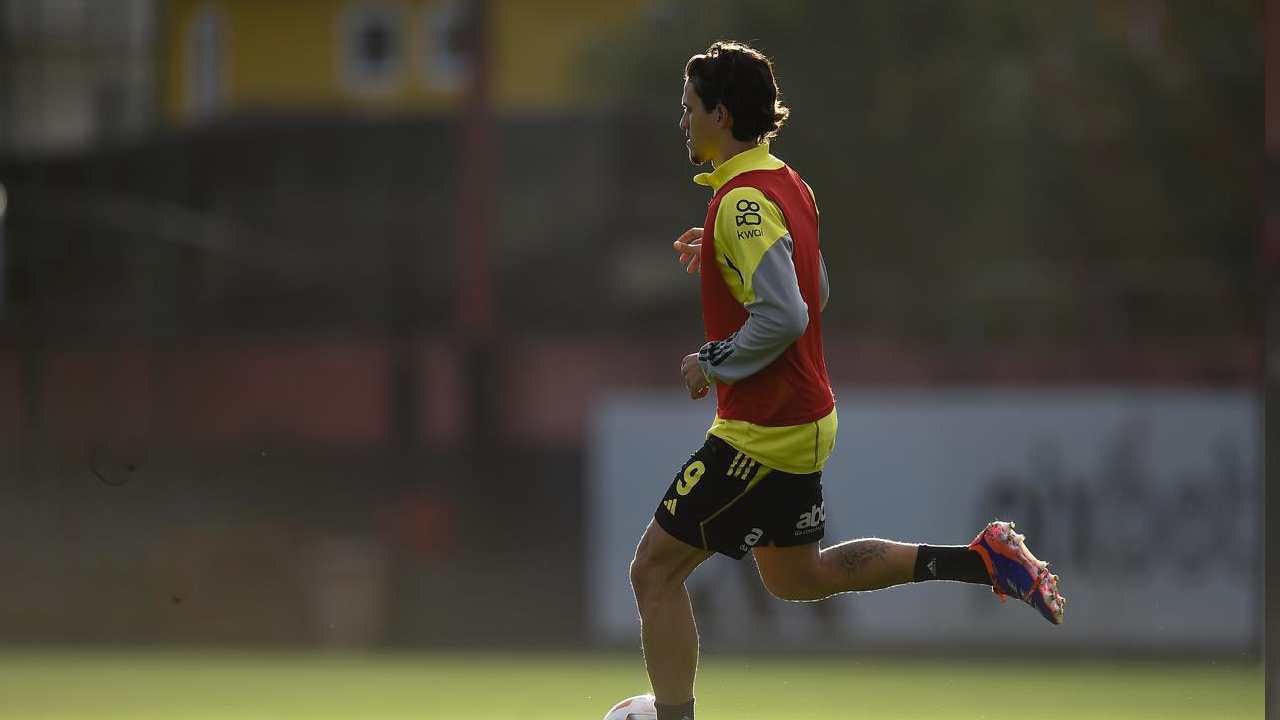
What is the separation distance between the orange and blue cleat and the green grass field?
1708mm

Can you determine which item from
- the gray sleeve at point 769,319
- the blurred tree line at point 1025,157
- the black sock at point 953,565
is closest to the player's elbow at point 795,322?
the gray sleeve at point 769,319

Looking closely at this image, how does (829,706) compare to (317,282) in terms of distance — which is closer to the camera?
(829,706)

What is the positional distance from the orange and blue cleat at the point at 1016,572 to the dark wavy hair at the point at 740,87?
1.31 m

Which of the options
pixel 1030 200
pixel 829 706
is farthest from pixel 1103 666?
pixel 1030 200

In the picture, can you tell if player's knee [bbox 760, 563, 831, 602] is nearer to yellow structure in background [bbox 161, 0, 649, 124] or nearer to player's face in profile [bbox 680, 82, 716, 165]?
player's face in profile [bbox 680, 82, 716, 165]

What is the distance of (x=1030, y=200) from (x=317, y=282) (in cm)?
486

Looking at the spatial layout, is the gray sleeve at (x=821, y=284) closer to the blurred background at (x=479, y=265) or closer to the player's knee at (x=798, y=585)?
the player's knee at (x=798, y=585)

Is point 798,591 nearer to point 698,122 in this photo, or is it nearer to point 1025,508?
point 698,122

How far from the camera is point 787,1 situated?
1351 centimetres

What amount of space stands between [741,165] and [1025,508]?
6.12m

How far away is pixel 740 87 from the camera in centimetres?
520

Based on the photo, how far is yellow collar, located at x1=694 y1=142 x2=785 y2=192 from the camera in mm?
5203

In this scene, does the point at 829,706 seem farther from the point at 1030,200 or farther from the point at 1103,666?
the point at 1030,200

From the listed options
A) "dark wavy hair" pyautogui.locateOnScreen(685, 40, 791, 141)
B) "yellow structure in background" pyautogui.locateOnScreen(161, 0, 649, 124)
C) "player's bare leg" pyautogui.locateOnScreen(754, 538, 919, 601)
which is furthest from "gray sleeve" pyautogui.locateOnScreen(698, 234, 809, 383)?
"yellow structure in background" pyautogui.locateOnScreen(161, 0, 649, 124)
